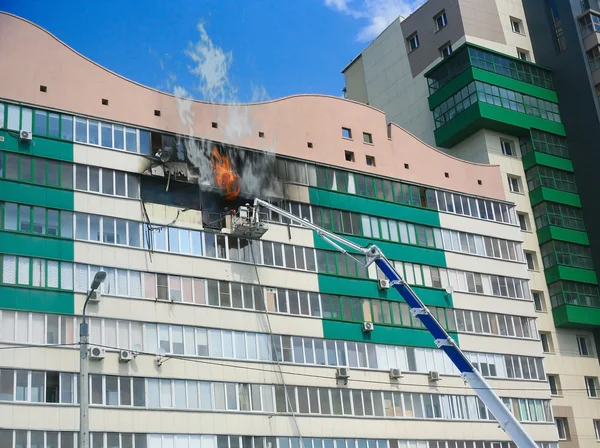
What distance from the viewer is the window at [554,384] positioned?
61531 millimetres

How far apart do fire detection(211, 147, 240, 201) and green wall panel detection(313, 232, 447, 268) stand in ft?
21.1

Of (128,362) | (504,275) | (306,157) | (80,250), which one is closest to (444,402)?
(504,275)

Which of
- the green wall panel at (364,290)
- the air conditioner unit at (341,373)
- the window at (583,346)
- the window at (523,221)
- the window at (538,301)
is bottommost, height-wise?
the air conditioner unit at (341,373)

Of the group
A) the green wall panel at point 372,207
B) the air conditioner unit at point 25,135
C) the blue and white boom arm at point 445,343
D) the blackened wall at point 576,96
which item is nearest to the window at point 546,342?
the blackened wall at point 576,96

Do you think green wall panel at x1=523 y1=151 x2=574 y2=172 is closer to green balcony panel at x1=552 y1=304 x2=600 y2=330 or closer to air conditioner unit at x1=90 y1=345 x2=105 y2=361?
green balcony panel at x1=552 y1=304 x2=600 y2=330

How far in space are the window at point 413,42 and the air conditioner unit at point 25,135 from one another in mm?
40544

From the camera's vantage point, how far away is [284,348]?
4772 centimetres

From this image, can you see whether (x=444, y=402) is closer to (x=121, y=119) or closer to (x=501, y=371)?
(x=501, y=371)

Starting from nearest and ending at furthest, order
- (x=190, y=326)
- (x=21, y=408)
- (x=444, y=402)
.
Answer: (x=21, y=408), (x=190, y=326), (x=444, y=402)

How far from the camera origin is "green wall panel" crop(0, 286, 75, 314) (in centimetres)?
4022

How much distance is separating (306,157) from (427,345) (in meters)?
13.6

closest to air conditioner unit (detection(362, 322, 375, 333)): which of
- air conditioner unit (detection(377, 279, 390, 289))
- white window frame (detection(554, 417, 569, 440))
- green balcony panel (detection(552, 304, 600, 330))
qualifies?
air conditioner unit (detection(377, 279, 390, 289))

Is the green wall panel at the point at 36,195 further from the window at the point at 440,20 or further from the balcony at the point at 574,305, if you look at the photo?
the window at the point at 440,20

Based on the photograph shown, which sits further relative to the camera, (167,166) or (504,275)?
(504,275)
